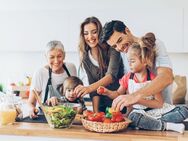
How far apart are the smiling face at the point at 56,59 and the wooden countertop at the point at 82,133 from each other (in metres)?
0.30

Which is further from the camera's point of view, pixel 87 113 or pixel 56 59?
pixel 56 59

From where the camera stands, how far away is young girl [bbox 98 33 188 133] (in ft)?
5.32

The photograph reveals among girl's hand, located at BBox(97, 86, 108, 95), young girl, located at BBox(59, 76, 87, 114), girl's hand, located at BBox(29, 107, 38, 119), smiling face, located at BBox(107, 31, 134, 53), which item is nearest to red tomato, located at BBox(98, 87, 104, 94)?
girl's hand, located at BBox(97, 86, 108, 95)

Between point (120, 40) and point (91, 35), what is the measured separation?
15 cm

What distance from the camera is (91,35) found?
69.5 inches

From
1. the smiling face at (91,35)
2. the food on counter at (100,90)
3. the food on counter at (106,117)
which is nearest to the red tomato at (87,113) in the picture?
the food on counter at (106,117)

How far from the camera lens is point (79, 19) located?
6.29ft

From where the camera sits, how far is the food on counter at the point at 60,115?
161cm

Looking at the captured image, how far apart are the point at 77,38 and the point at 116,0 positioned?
1.12ft

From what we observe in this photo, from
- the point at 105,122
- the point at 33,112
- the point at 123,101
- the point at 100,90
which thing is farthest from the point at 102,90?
the point at 33,112

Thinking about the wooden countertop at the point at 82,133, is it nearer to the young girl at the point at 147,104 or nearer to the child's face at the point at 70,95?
the young girl at the point at 147,104

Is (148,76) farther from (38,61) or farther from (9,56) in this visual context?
(9,56)

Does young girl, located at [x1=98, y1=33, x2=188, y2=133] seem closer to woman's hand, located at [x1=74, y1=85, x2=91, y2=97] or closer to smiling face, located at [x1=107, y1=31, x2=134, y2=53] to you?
smiling face, located at [x1=107, y1=31, x2=134, y2=53]

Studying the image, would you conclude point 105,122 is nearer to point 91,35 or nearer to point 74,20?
point 91,35
